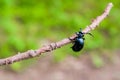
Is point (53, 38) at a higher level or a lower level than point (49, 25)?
lower

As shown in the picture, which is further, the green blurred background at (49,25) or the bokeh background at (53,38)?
the green blurred background at (49,25)

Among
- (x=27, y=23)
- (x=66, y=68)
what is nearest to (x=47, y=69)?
(x=66, y=68)

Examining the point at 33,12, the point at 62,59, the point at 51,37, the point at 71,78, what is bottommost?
the point at 71,78

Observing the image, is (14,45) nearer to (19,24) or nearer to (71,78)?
(19,24)

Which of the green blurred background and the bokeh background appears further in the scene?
the green blurred background

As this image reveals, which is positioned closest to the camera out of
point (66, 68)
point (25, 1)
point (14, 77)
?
point (14, 77)
